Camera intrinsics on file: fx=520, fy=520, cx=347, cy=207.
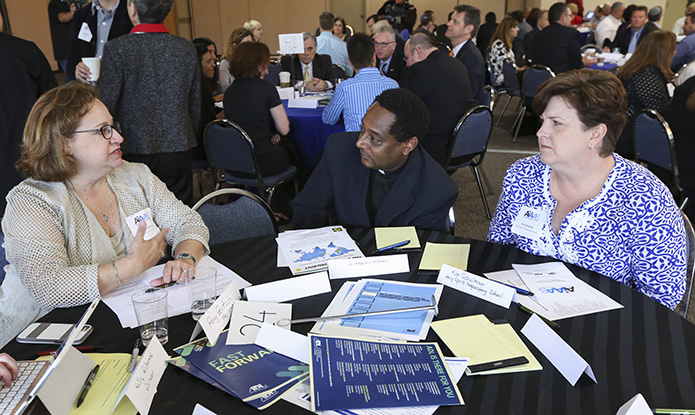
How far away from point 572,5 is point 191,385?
1223 centimetres

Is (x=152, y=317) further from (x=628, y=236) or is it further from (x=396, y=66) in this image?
(x=396, y=66)

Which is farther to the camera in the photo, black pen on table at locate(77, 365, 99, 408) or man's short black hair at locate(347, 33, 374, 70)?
man's short black hair at locate(347, 33, 374, 70)

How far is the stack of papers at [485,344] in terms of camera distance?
116cm

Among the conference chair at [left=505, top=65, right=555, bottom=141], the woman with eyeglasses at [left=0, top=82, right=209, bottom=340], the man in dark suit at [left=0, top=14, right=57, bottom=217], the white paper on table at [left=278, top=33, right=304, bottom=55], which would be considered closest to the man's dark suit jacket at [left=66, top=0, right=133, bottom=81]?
the man in dark suit at [left=0, top=14, right=57, bottom=217]

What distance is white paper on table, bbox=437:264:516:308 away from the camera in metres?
1.42

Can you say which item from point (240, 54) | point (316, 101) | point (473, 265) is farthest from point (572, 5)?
point (473, 265)

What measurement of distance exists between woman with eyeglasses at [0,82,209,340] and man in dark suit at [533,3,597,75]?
584cm

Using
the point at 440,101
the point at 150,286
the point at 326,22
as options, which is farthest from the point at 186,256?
the point at 326,22

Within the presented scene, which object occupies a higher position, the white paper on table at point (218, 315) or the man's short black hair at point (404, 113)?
the man's short black hair at point (404, 113)

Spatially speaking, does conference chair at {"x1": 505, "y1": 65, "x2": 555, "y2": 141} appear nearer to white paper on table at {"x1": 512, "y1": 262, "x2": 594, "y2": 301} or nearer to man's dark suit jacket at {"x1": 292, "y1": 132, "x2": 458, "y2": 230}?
man's dark suit jacket at {"x1": 292, "y1": 132, "x2": 458, "y2": 230}

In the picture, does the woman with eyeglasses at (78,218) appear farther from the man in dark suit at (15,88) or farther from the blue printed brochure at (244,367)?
the man in dark suit at (15,88)

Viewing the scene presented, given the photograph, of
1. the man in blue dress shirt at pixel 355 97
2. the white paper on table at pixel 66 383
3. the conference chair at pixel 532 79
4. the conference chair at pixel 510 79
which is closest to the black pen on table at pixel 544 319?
the white paper on table at pixel 66 383

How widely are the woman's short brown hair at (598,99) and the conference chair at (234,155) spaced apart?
81.8 inches

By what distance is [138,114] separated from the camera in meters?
2.90
